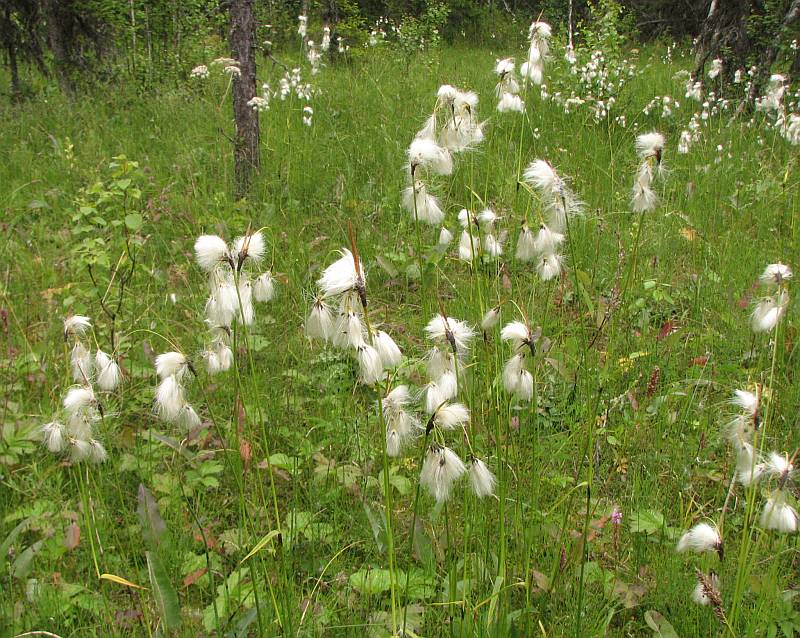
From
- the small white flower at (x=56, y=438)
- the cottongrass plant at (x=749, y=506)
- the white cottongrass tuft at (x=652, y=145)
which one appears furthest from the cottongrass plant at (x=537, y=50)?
the small white flower at (x=56, y=438)

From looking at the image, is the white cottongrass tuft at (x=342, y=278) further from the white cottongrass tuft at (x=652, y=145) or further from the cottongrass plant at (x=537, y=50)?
the cottongrass plant at (x=537, y=50)

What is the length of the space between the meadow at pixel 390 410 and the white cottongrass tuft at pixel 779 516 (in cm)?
5

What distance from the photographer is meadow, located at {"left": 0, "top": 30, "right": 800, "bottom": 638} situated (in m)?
1.62

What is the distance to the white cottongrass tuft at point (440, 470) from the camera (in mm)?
1271

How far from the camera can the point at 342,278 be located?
1099 mm

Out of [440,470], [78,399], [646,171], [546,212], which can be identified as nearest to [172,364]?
[78,399]

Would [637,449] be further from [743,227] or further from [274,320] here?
[743,227]

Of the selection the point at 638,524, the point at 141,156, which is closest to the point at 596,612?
the point at 638,524

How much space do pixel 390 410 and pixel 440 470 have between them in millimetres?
152

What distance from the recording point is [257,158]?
4773mm

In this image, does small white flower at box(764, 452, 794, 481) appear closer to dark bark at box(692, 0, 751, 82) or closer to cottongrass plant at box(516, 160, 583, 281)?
cottongrass plant at box(516, 160, 583, 281)

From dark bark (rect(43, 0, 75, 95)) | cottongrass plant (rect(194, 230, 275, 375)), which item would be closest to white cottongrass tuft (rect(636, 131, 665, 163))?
cottongrass plant (rect(194, 230, 275, 375))

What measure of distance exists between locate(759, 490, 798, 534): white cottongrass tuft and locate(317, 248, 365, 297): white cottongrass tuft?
901 millimetres

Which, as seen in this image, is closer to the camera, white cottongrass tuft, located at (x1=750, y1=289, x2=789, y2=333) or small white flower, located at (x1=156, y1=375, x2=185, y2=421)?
small white flower, located at (x1=156, y1=375, x2=185, y2=421)
